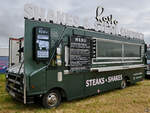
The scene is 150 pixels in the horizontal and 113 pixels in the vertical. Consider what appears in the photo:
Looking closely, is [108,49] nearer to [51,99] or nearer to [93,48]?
[93,48]

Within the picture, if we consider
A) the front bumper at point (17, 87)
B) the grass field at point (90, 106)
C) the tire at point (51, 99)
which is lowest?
the grass field at point (90, 106)

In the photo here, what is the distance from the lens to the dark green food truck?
4395 millimetres

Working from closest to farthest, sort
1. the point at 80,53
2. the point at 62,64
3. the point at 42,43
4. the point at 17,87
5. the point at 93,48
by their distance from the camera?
the point at 42,43, the point at 17,87, the point at 62,64, the point at 80,53, the point at 93,48

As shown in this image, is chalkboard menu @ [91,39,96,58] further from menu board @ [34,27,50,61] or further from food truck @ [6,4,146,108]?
menu board @ [34,27,50,61]

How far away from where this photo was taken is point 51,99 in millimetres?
4855

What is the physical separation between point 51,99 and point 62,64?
1191mm

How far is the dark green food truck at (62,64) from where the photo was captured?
439 centimetres

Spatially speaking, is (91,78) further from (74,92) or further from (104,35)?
(104,35)

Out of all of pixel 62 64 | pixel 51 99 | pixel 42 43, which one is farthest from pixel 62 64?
pixel 51 99

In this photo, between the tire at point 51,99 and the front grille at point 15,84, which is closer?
the front grille at point 15,84

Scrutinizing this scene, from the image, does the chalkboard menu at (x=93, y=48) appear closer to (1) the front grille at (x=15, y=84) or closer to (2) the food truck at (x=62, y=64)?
(2) the food truck at (x=62, y=64)

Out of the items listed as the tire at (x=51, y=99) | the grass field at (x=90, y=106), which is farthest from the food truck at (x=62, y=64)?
the grass field at (x=90, y=106)

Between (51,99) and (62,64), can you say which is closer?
(51,99)

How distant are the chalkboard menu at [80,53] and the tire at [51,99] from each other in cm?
99
